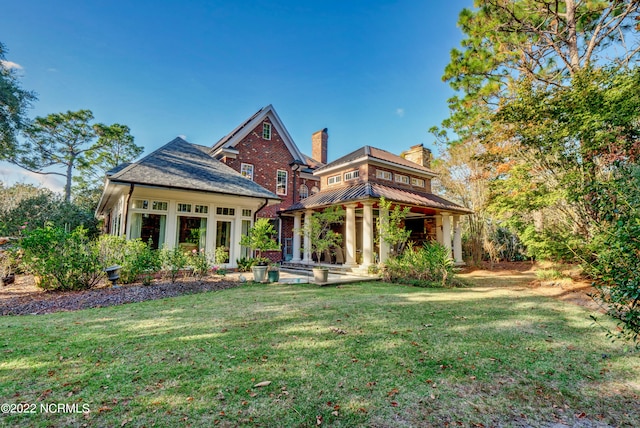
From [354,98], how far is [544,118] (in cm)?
1075

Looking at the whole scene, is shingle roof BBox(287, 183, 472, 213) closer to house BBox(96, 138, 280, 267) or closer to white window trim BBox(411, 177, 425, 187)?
white window trim BBox(411, 177, 425, 187)

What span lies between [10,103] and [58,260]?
56.1 feet

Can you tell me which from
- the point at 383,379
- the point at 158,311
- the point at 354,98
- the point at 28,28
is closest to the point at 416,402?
the point at 383,379

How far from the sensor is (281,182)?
60.8 ft

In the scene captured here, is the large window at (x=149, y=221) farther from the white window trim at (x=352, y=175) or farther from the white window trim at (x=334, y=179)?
the white window trim at (x=352, y=175)

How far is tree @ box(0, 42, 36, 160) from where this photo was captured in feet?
52.3

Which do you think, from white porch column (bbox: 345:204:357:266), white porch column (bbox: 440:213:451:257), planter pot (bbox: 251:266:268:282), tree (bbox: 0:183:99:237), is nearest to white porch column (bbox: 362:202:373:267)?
white porch column (bbox: 345:204:357:266)

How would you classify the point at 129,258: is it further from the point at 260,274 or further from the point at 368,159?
the point at 368,159

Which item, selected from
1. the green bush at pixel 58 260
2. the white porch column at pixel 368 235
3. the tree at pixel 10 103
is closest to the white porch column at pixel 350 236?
the white porch column at pixel 368 235

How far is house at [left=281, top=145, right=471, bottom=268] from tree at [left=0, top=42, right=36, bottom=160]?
1764cm

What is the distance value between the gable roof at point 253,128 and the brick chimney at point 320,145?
4.77 m

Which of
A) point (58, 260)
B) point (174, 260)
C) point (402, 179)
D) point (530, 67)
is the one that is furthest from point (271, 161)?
point (530, 67)

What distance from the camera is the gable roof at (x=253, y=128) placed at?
54.9 ft

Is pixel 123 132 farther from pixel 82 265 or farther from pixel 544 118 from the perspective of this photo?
pixel 544 118
